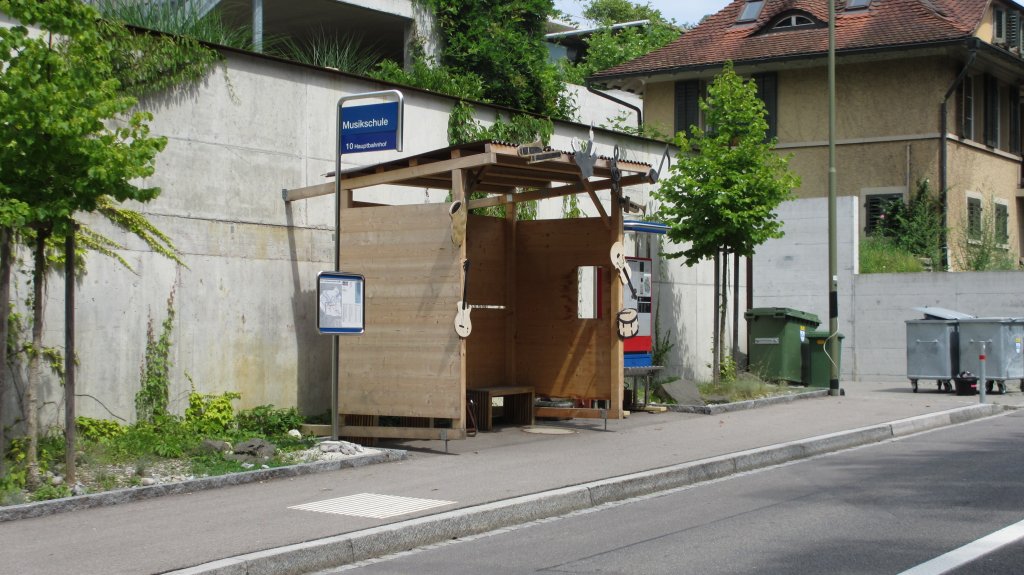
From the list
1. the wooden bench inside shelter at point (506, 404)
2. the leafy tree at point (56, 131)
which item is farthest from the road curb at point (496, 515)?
the leafy tree at point (56, 131)

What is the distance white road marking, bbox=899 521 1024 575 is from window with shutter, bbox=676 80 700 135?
2806 cm

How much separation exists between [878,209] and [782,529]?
2613 cm

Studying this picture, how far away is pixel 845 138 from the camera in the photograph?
3341 centimetres

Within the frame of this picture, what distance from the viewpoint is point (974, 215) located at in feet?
110

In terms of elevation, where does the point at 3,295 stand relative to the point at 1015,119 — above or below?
below

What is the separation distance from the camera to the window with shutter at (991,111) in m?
34.4

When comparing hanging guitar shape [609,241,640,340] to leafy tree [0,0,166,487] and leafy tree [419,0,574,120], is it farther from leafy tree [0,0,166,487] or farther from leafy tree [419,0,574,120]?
leafy tree [419,0,574,120]

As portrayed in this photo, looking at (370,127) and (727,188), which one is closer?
(370,127)

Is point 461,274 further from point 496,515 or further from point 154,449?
point 496,515

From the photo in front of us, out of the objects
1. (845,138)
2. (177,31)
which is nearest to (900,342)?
(845,138)

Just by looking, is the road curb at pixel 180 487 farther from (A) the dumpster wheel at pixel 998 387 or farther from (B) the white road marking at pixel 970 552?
(A) the dumpster wheel at pixel 998 387

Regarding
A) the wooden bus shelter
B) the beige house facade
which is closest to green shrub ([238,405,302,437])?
the wooden bus shelter

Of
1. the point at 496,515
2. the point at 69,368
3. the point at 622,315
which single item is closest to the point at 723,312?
the point at 622,315

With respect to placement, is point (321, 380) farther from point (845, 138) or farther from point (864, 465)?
point (845, 138)
